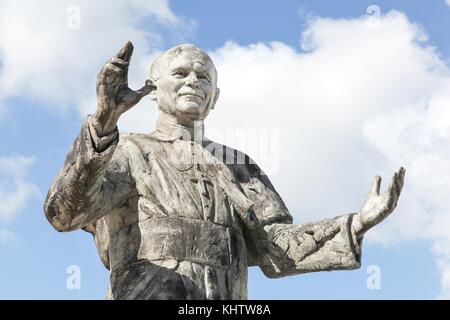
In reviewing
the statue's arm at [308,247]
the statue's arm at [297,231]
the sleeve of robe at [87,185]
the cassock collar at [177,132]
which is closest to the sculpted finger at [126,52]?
the sleeve of robe at [87,185]

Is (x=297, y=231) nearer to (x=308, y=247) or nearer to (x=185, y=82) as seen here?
(x=308, y=247)

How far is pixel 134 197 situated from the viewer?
15.4m

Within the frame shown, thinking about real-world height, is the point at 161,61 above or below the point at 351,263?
above

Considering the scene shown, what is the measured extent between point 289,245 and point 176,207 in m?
1.42

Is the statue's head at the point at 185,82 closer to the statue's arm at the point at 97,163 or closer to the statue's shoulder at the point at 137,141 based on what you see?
the statue's shoulder at the point at 137,141

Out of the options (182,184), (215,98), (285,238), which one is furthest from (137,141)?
(285,238)

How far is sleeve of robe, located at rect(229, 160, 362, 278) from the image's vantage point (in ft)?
50.9

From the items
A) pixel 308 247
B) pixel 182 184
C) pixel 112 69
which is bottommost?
pixel 308 247

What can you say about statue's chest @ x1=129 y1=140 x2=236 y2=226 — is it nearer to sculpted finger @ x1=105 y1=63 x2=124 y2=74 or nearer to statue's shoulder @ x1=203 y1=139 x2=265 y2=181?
statue's shoulder @ x1=203 y1=139 x2=265 y2=181

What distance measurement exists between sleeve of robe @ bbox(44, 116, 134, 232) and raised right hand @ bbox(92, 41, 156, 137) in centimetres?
17

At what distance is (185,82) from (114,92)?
7.07ft

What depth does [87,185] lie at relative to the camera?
14500 mm
